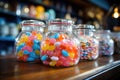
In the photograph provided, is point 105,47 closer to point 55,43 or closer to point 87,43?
point 87,43

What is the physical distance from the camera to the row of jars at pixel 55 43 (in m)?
0.74

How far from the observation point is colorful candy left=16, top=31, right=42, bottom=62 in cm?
85

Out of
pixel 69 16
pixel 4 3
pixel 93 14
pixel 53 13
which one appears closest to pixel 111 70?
pixel 4 3

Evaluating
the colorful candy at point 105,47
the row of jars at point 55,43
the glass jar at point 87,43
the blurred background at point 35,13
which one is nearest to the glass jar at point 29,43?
the row of jars at point 55,43

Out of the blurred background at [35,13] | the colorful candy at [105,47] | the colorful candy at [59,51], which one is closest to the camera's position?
the colorful candy at [59,51]

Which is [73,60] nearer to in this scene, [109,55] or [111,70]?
[111,70]

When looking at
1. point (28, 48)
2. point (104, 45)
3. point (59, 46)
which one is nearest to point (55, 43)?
point (59, 46)

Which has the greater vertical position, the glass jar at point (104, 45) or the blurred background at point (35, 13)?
the blurred background at point (35, 13)

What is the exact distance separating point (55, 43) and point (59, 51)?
35 millimetres

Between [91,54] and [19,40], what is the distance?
333mm

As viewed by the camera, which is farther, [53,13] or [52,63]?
[53,13]

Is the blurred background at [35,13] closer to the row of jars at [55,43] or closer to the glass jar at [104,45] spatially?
the glass jar at [104,45]

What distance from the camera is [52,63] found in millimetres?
732

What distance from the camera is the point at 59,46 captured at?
737 millimetres
